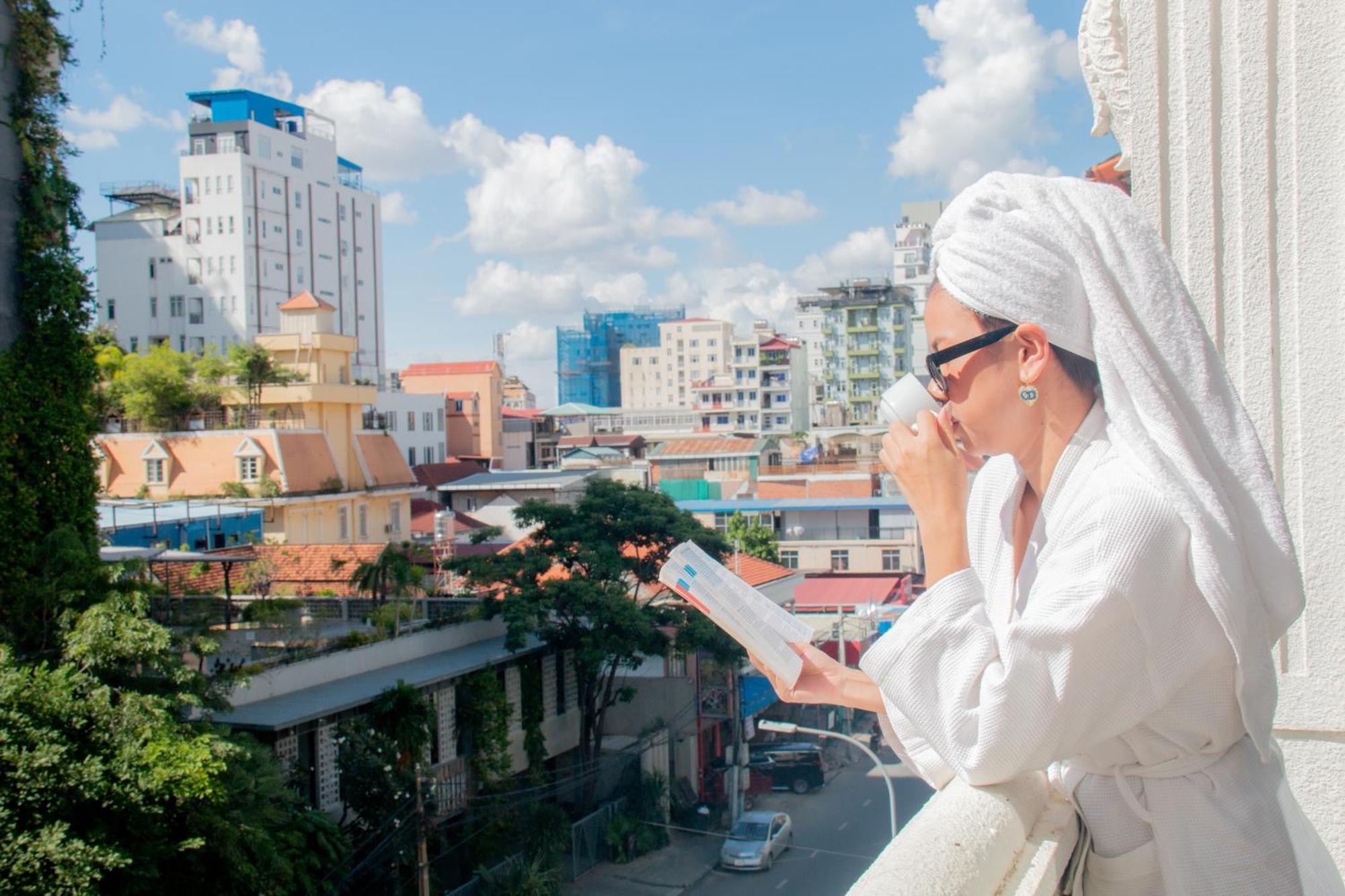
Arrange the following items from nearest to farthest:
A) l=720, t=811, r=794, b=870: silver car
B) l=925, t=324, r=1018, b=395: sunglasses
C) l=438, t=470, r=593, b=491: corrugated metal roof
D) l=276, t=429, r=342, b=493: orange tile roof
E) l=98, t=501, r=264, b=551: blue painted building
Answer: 1. l=925, t=324, r=1018, b=395: sunglasses
2. l=720, t=811, r=794, b=870: silver car
3. l=98, t=501, r=264, b=551: blue painted building
4. l=276, t=429, r=342, b=493: orange tile roof
5. l=438, t=470, r=593, b=491: corrugated metal roof

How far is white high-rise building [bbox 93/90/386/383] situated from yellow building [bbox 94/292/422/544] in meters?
9.93

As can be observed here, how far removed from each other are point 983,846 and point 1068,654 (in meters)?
0.23

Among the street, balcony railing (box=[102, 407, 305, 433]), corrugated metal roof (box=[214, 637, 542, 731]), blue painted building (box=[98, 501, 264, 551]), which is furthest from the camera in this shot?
balcony railing (box=[102, 407, 305, 433])

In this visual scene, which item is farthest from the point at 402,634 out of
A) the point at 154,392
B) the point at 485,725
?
the point at 154,392

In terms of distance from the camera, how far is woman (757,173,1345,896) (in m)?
0.98

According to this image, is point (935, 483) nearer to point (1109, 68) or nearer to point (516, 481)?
point (1109, 68)

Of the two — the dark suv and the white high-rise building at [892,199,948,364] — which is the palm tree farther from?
the white high-rise building at [892,199,948,364]

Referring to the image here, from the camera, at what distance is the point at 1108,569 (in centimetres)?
97

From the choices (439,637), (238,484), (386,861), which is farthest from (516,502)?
(386,861)

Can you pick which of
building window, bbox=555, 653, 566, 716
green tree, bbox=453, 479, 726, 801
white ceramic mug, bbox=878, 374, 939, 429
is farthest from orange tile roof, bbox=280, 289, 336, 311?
white ceramic mug, bbox=878, 374, 939, 429

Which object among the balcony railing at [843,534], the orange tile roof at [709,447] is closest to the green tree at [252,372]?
the balcony railing at [843,534]

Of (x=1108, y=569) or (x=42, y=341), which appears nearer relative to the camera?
(x=1108, y=569)

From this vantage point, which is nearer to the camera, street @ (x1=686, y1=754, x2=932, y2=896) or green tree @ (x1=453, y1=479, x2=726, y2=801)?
green tree @ (x1=453, y1=479, x2=726, y2=801)

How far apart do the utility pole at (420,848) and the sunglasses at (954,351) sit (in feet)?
35.6
